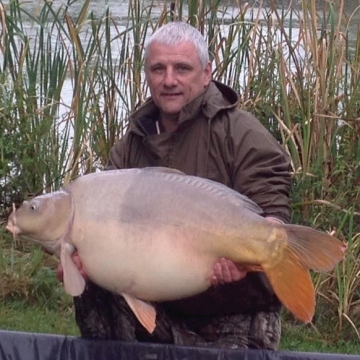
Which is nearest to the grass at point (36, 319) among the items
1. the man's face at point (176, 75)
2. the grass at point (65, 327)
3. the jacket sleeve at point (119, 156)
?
the grass at point (65, 327)

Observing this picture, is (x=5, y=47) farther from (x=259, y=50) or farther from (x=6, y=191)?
(x=259, y=50)

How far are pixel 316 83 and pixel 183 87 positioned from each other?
1.40 meters

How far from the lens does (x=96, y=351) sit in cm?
275

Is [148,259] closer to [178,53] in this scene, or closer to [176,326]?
[176,326]

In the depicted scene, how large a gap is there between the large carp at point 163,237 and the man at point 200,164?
0.33 metres

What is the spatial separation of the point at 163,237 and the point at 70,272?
26 centimetres

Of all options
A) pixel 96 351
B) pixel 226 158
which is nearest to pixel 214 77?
pixel 226 158

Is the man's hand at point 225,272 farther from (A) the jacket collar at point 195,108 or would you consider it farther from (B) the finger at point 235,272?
(A) the jacket collar at point 195,108

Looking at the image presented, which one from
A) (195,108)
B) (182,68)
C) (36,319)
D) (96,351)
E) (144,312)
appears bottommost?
(36,319)

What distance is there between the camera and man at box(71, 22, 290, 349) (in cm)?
283

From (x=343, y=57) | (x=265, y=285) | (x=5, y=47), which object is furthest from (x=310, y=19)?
(x=265, y=285)

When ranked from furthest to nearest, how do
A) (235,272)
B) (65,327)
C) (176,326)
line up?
(65,327) < (176,326) < (235,272)

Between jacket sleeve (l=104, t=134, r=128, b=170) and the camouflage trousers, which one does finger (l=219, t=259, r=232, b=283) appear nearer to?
the camouflage trousers

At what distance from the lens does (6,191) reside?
4625 millimetres
